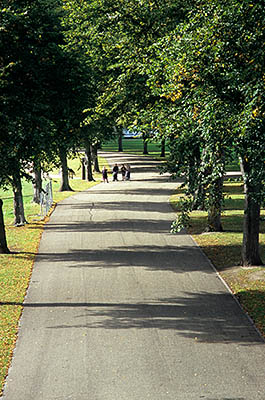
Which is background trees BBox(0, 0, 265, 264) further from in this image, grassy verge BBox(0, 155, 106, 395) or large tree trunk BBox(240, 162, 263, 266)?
grassy verge BBox(0, 155, 106, 395)

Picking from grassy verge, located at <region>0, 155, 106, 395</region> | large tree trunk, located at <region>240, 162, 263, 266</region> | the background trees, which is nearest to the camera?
the background trees

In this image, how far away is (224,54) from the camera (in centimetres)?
1088

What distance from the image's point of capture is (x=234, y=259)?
1720cm

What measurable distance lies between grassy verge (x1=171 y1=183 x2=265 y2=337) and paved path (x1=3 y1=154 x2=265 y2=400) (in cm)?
36

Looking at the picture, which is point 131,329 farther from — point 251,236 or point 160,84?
point 160,84

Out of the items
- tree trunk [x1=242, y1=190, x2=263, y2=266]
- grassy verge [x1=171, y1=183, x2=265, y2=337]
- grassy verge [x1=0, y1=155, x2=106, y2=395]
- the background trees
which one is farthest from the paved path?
the background trees

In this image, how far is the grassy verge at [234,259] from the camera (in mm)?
12891

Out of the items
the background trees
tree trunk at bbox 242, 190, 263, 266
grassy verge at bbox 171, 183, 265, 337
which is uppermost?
the background trees

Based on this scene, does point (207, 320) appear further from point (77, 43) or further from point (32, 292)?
point (77, 43)

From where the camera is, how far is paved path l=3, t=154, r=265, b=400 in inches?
343

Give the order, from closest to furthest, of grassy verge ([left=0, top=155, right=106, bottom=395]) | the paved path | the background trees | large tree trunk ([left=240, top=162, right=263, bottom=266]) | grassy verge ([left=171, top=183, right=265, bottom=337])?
the paved path
the background trees
grassy verge ([left=0, top=155, right=106, bottom=395])
grassy verge ([left=171, top=183, right=265, bottom=337])
large tree trunk ([left=240, top=162, right=263, bottom=266])

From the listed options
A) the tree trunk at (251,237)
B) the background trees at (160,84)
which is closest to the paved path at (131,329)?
the tree trunk at (251,237)

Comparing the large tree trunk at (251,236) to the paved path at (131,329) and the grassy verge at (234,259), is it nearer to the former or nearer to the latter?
the grassy verge at (234,259)

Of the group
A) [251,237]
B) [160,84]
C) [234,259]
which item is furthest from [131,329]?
[160,84]
